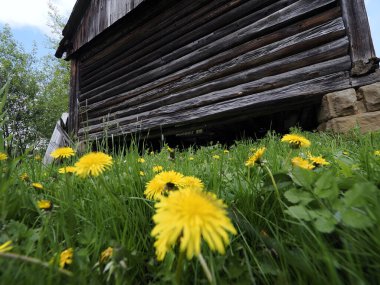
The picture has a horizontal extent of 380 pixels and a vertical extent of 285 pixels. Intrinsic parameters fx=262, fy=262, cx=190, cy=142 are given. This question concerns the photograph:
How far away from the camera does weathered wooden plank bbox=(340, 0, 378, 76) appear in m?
2.72

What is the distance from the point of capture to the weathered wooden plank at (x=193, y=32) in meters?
3.86

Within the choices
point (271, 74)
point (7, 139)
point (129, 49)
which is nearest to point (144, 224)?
point (7, 139)

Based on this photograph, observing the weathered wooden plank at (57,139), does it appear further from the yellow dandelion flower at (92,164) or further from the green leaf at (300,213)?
the green leaf at (300,213)

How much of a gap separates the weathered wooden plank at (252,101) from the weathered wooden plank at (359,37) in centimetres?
16

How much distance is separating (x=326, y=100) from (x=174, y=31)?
3.16 m

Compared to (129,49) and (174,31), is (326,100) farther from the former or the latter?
(129,49)

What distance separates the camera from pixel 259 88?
3.55 m

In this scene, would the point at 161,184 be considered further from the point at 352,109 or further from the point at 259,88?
the point at 259,88

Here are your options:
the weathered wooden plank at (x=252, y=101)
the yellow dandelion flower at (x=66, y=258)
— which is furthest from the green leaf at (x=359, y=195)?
the weathered wooden plank at (x=252, y=101)

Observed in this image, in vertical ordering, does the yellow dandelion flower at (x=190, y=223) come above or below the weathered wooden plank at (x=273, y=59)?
below

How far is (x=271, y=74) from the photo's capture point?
3506 millimetres

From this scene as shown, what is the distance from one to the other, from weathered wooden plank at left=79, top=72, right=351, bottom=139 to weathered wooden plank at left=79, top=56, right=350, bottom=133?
3cm

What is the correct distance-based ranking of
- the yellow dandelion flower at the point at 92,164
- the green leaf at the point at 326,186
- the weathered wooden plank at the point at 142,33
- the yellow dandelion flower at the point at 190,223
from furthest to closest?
the weathered wooden plank at the point at 142,33, the yellow dandelion flower at the point at 92,164, the green leaf at the point at 326,186, the yellow dandelion flower at the point at 190,223

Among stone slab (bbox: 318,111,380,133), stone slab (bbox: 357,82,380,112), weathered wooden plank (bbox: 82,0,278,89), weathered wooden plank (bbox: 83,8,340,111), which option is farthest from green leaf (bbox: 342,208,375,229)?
weathered wooden plank (bbox: 82,0,278,89)
